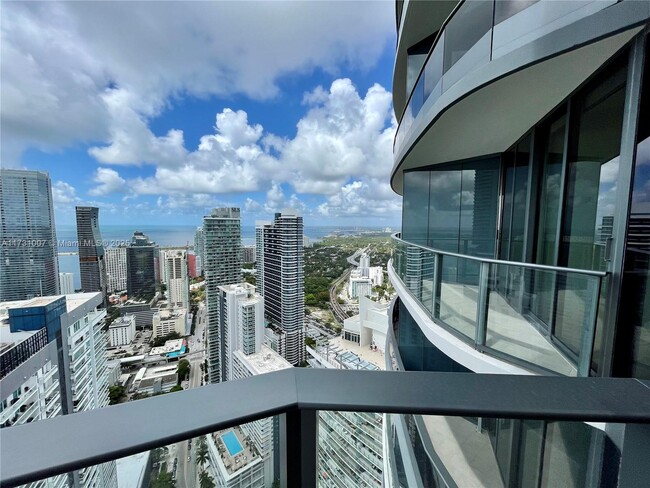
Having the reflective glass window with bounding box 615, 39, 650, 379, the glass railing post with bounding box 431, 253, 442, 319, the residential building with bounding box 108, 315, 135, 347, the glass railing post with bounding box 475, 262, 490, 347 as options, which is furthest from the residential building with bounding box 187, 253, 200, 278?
the reflective glass window with bounding box 615, 39, 650, 379

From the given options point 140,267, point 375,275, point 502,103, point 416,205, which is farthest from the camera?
point 375,275

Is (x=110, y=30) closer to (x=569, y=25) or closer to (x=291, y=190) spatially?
(x=569, y=25)

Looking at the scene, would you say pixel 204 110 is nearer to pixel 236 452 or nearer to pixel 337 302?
pixel 337 302

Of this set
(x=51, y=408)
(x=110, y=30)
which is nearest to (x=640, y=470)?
(x=51, y=408)

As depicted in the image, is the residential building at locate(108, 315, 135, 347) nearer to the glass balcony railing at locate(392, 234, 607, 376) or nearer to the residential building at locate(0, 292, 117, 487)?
the residential building at locate(0, 292, 117, 487)

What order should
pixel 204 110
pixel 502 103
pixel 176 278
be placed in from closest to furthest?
1. pixel 502 103
2. pixel 176 278
3. pixel 204 110

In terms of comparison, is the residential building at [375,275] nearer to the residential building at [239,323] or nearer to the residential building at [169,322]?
the residential building at [239,323]

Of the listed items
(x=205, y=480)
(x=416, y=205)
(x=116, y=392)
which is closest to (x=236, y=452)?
(x=205, y=480)

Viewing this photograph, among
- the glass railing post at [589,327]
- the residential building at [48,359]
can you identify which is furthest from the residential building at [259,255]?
the glass railing post at [589,327]
